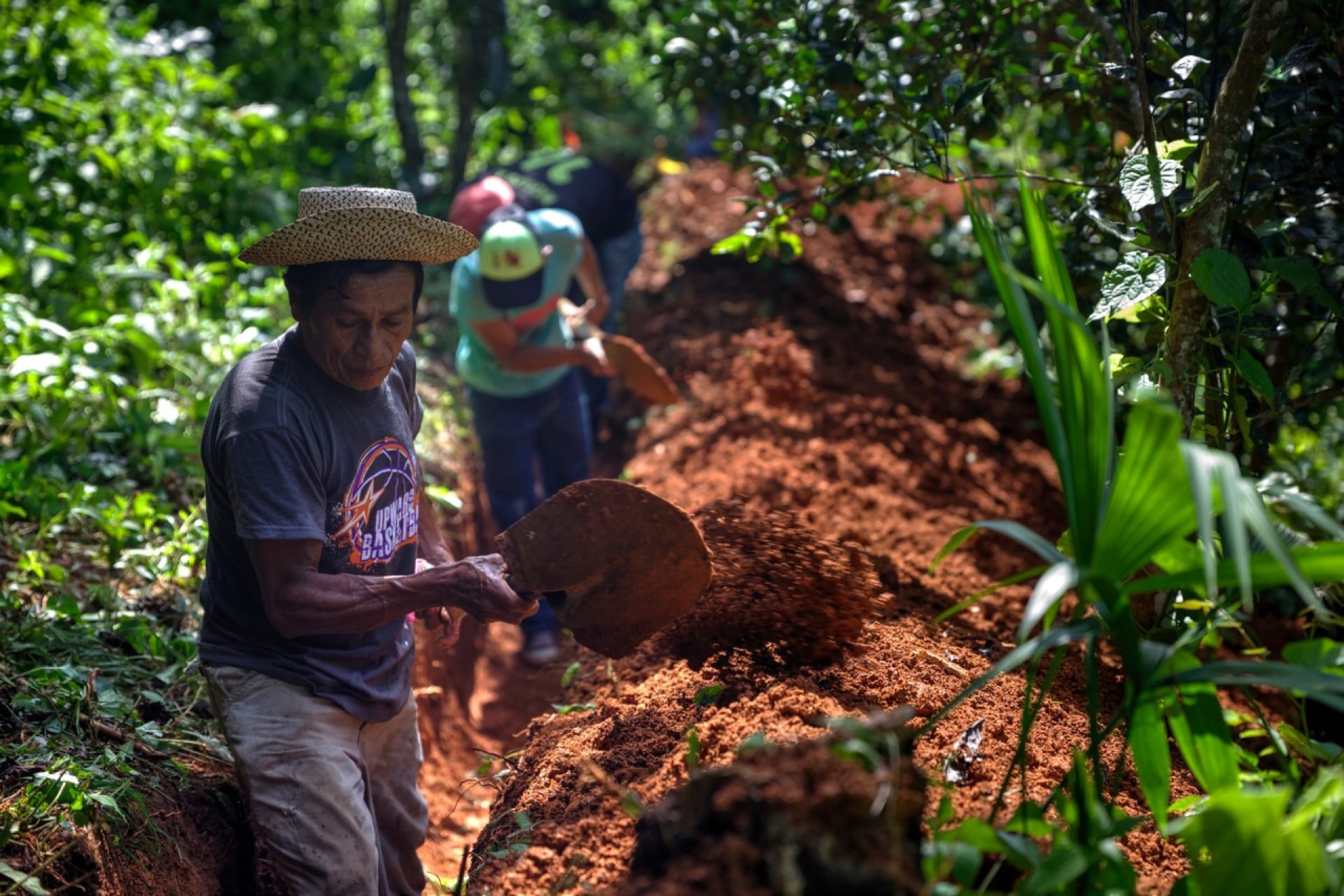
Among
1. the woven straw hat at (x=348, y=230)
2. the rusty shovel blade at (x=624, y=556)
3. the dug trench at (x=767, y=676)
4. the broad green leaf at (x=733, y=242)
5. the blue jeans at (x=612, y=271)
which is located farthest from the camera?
the blue jeans at (x=612, y=271)

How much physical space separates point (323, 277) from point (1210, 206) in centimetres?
209

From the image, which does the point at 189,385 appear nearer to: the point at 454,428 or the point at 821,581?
the point at 454,428

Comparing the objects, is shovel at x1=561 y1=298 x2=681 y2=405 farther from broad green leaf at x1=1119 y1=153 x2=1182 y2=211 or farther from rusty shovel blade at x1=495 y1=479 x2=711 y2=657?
broad green leaf at x1=1119 y1=153 x2=1182 y2=211

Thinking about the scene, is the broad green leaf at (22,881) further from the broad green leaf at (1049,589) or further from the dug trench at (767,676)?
the broad green leaf at (1049,589)

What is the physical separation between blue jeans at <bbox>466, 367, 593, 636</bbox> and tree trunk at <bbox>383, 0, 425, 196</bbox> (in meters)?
2.78

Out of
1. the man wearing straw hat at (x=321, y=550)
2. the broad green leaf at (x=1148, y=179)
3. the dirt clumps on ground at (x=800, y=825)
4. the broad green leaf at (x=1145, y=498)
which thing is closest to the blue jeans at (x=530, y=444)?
the man wearing straw hat at (x=321, y=550)

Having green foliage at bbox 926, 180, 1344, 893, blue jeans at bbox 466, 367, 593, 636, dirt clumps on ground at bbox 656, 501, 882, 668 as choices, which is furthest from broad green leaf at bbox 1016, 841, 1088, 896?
blue jeans at bbox 466, 367, 593, 636

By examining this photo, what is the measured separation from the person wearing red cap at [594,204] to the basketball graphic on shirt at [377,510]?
103 inches

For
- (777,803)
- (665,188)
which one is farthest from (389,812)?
(665,188)

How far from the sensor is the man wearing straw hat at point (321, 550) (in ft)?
7.87

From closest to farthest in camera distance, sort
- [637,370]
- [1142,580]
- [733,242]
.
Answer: [1142,580] → [733,242] → [637,370]

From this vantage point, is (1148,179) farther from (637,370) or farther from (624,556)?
(637,370)

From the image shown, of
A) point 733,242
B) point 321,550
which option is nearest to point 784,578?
point 733,242

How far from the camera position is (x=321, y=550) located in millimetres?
2465
